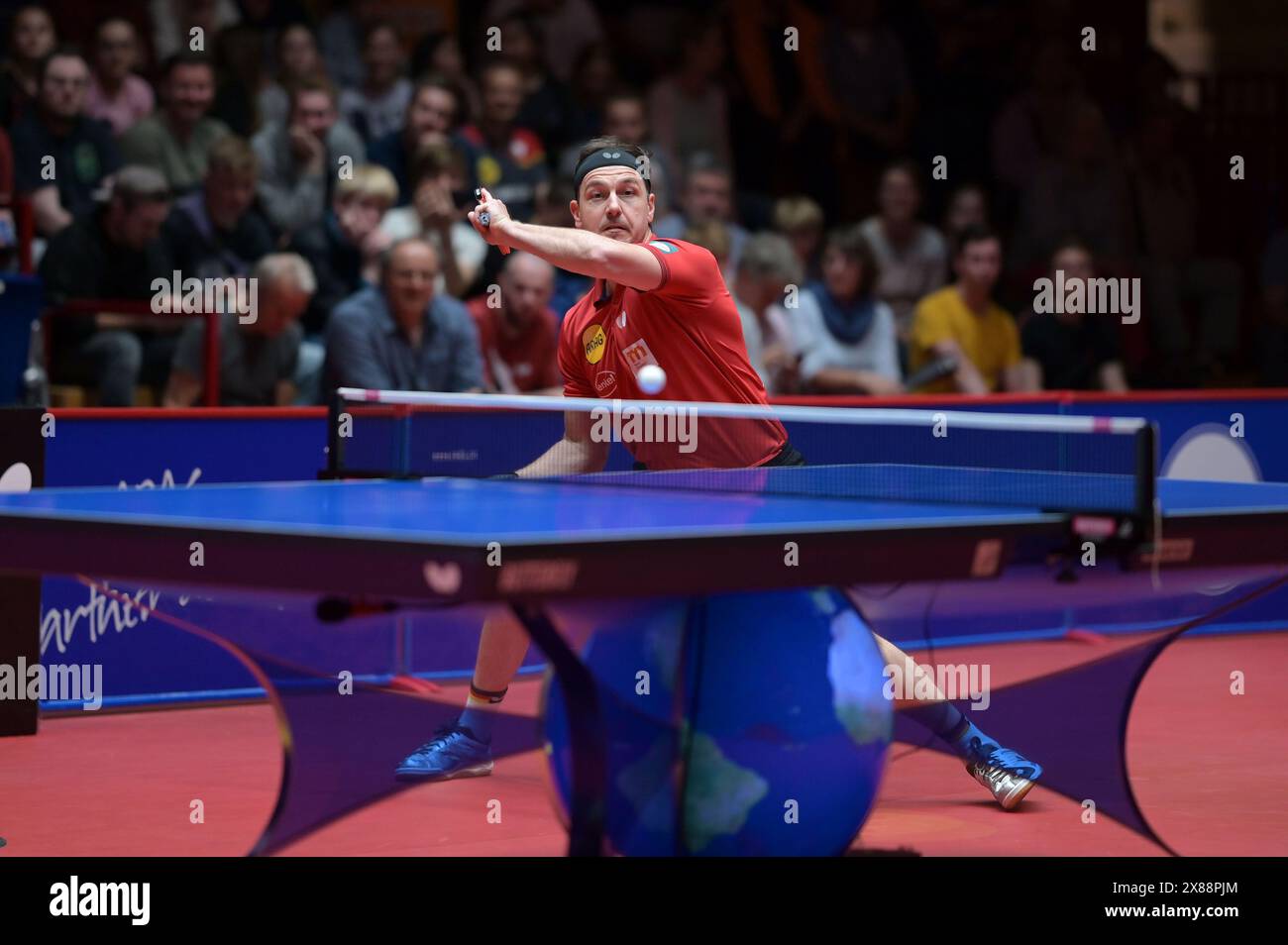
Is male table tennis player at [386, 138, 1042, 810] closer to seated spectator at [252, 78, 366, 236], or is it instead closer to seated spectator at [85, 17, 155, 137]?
seated spectator at [252, 78, 366, 236]

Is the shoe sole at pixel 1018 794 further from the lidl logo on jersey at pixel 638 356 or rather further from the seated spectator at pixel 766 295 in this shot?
the seated spectator at pixel 766 295

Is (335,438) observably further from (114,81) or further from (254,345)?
(114,81)

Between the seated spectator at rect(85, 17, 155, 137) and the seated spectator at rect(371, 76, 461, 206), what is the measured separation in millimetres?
1256

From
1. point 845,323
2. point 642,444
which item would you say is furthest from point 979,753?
point 845,323

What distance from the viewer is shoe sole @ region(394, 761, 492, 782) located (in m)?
5.45

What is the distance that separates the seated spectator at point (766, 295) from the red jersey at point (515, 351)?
1.10m

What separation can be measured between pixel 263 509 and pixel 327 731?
0.63 m

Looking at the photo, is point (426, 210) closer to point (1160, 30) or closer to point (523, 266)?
Answer: point (523, 266)

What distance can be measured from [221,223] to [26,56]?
61.4 inches

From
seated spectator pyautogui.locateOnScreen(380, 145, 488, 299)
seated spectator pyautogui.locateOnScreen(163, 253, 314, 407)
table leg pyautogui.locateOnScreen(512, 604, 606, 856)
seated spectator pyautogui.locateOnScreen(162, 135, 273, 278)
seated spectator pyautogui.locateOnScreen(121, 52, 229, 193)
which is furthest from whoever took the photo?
seated spectator pyautogui.locateOnScreen(121, 52, 229, 193)

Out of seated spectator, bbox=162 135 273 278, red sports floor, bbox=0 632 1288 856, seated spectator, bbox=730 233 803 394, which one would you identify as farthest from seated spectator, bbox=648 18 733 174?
red sports floor, bbox=0 632 1288 856

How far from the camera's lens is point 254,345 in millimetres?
9359

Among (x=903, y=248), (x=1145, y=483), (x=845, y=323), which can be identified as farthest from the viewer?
(x=903, y=248)

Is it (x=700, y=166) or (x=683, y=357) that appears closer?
(x=683, y=357)
